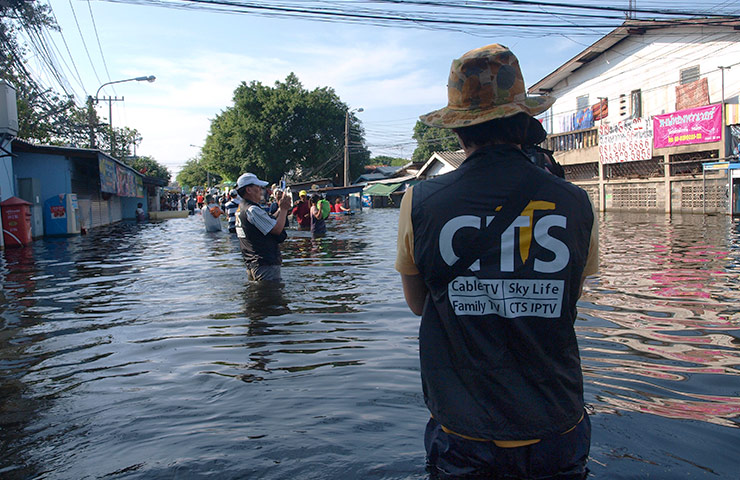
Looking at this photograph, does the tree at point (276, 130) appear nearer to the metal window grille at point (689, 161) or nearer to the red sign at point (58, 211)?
the red sign at point (58, 211)

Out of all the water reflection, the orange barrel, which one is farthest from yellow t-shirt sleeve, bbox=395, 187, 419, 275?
the orange barrel

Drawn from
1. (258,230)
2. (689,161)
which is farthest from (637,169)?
(258,230)

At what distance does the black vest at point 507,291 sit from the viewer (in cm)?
175

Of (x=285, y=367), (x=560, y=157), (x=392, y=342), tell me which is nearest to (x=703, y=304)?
(x=392, y=342)

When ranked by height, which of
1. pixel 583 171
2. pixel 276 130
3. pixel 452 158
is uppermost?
pixel 276 130

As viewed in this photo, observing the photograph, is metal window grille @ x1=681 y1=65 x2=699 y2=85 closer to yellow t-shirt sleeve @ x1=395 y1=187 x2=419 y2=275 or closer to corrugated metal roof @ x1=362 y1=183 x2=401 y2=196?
corrugated metal roof @ x1=362 y1=183 x2=401 y2=196

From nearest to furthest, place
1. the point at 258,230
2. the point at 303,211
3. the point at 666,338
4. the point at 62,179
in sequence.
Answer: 1. the point at 666,338
2. the point at 258,230
3. the point at 303,211
4. the point at 62,179

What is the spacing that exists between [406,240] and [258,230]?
520 centimetres

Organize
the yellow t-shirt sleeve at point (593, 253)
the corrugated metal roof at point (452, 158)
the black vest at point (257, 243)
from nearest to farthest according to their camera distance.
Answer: the yellow t-shirt sleeve at point (593, 253) < the black vest at point (257, 243) < the corrugated metal roof at point (452, 158)

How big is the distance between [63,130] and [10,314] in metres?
30.2

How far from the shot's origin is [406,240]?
1.85 metres

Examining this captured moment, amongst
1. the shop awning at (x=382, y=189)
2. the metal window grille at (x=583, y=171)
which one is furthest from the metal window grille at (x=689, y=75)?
the shop awning at (x=382, y=189)

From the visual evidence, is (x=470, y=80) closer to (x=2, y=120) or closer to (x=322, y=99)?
(x=2, y=120)

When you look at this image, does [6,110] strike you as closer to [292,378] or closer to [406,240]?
[292,378]
